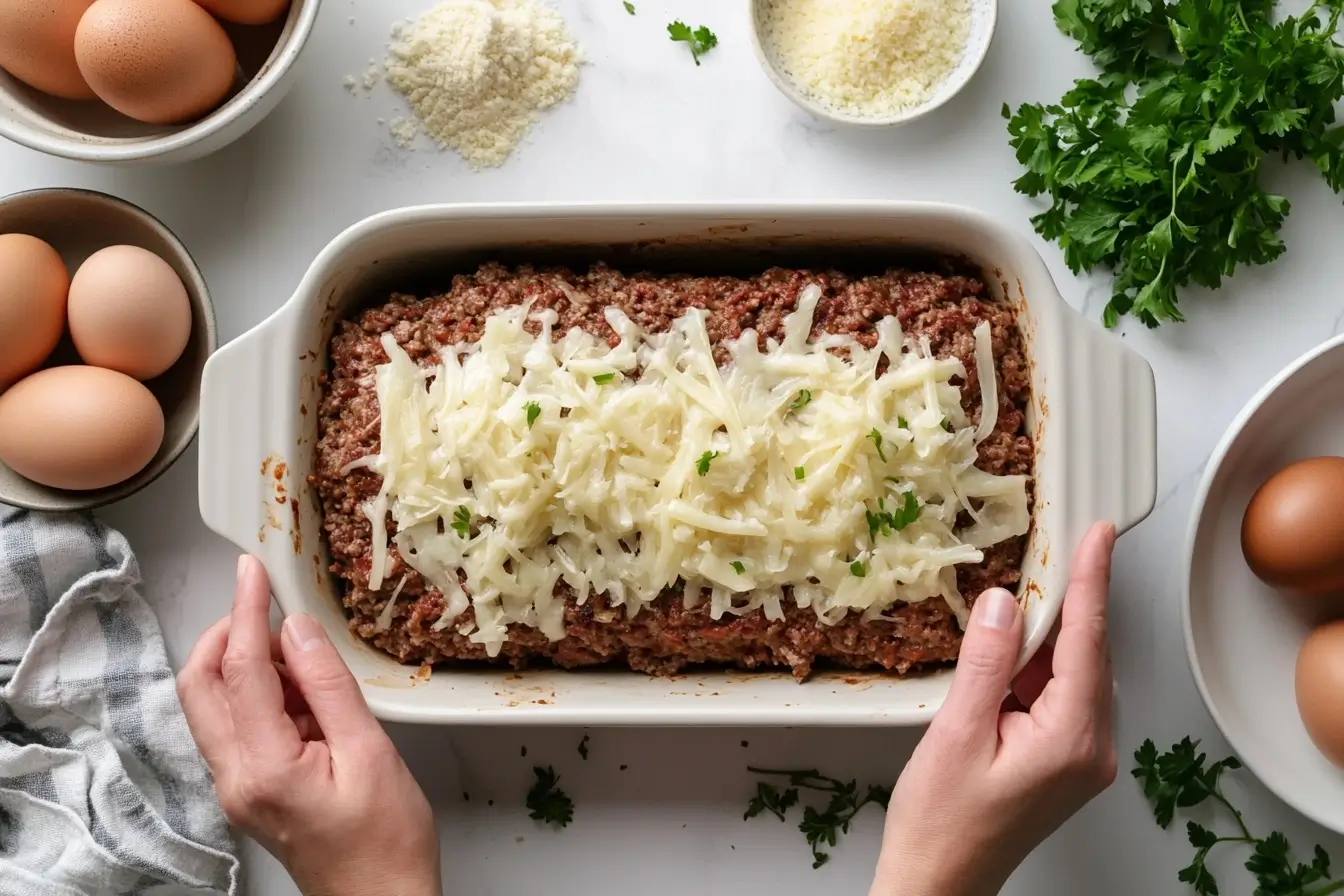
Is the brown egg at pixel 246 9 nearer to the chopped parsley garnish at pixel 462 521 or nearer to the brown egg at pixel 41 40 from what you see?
the brown egg at pixel 41 40

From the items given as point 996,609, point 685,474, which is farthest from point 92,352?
point 996,609

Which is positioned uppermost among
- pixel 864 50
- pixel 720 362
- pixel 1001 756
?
pixel 864 50

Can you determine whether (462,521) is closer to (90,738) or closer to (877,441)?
(877,441)

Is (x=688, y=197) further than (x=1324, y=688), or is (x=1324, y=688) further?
(x=688, y=197)

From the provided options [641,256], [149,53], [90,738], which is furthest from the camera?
[90,738]

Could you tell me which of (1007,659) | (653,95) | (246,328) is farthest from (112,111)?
(1007,659)

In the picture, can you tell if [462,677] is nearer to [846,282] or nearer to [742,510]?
[742,510]

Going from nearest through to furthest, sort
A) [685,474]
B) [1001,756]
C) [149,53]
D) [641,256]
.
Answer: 1. [1001,756]
2. [685,474]
3. [149,53]
4. [641,256]

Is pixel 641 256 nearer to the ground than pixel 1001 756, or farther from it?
farther from it

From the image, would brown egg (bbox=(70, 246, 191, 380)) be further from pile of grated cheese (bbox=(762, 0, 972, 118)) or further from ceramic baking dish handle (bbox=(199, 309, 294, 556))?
pile of grated cheese (bbox=(762, 0, 972, 118))
